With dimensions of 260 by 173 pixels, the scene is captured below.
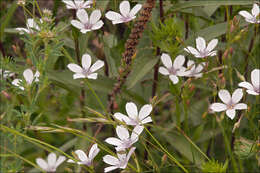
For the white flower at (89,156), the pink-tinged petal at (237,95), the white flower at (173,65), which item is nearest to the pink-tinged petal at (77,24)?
the white flower at (173,65)

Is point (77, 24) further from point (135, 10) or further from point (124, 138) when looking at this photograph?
point (124, 138)

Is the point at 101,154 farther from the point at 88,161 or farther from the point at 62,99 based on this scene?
the point at 62,99

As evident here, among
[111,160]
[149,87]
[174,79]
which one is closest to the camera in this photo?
[111,160]

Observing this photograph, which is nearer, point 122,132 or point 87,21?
point 122,132

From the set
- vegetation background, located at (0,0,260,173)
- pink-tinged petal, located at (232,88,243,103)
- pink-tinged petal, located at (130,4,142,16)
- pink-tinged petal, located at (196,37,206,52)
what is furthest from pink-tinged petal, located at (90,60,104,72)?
pink-tinged petal, located at (232,88,243,103)

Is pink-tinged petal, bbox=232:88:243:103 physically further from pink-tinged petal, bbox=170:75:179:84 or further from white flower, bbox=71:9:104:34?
white flower, bbox=71:9:104:34

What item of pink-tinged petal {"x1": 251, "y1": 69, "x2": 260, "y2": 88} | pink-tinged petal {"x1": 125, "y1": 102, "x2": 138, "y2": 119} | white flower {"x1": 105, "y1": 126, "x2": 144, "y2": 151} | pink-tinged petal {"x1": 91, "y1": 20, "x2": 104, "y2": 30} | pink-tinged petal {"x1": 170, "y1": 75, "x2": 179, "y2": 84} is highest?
pink-tinged petal {"x1": 91, "y1": 20, "x2": 104, "y2": 30}

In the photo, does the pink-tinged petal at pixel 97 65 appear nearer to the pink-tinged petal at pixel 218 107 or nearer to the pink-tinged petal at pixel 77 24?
the pink-tinged petal at pixel 77 24

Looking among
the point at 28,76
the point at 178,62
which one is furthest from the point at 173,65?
the point at 28,76
